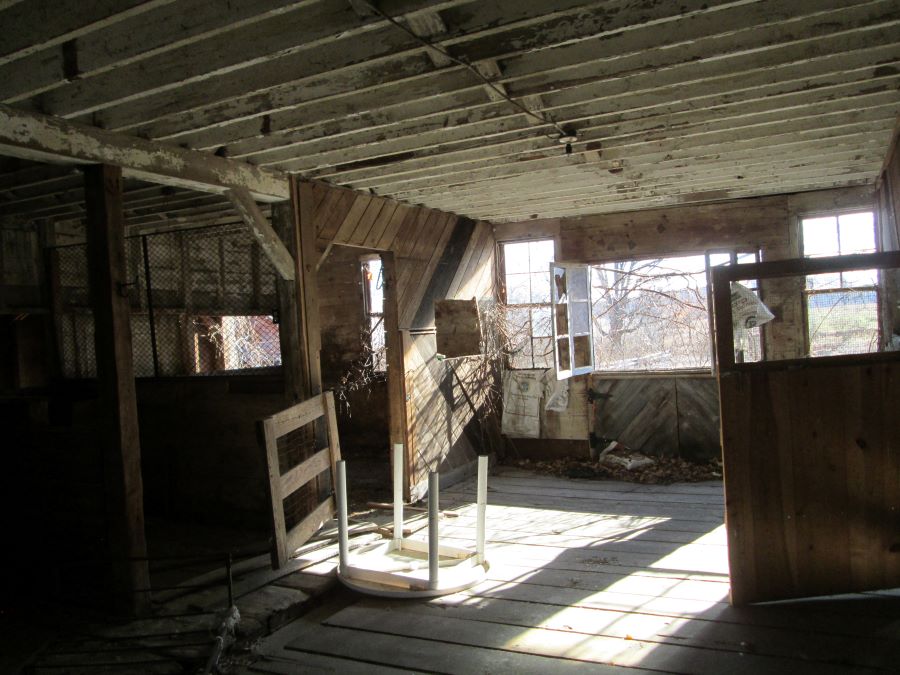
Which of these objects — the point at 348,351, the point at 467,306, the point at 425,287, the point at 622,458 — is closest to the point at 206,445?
the point at 425,287

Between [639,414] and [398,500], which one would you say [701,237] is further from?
[398,500]

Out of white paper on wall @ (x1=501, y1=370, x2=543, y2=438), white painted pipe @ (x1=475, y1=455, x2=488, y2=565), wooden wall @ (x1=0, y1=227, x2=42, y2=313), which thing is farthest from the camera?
white paper on wall @ (x1=501, y1=370, x2=543, y2=438)

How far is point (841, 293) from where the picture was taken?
6527mm

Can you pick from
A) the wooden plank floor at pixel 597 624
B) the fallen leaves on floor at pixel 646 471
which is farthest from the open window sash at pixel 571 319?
the wooden plank floor at pixel 597 624

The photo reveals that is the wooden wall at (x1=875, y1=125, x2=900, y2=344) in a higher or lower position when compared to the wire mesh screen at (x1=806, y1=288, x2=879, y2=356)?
higher

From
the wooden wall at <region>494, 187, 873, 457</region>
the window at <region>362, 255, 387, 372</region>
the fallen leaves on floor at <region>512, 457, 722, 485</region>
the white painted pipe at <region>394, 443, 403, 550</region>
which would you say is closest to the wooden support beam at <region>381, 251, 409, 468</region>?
the white painted pipe at <region>394, 443, 403, 550</region>

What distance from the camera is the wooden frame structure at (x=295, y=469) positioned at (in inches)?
164

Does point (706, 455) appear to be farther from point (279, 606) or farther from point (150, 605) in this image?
point (150, 605)

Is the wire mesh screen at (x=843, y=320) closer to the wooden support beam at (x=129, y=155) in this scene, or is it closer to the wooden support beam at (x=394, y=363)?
the wooden support beam at (x=394, y=363)

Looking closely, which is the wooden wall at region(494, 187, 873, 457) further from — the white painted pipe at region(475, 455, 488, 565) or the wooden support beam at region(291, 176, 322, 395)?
the white painted pipe at region(475, 455, 488, 565)

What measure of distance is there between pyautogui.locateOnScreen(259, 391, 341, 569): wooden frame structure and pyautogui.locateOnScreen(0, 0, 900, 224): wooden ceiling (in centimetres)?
172

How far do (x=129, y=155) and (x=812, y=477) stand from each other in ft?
13.2

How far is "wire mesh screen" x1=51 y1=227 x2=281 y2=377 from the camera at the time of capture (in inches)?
250

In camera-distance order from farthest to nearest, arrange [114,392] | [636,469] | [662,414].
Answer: [662,414]
[636,469]
[114,392]
